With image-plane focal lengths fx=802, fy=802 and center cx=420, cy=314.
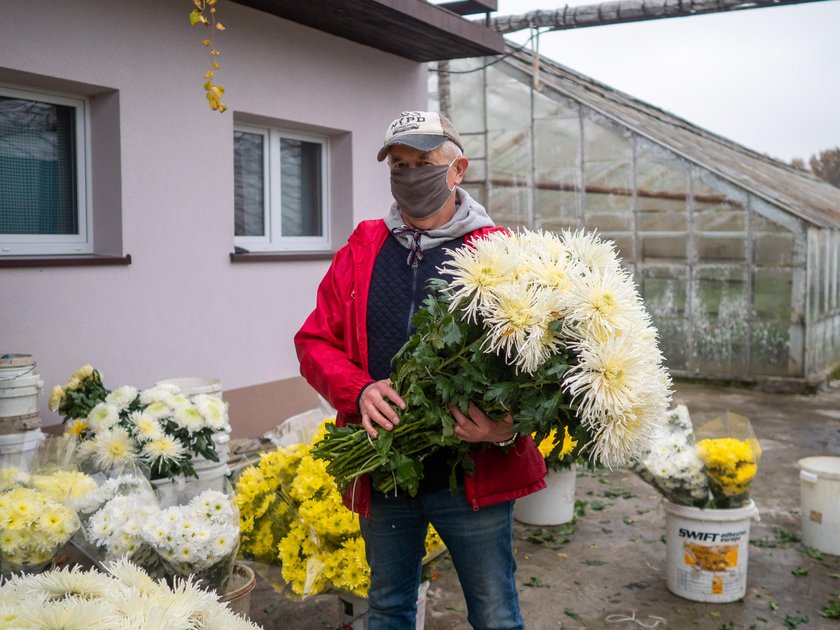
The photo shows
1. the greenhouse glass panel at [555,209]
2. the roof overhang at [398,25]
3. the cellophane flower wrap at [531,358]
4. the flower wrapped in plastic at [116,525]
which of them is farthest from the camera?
the greenhouse glass panel at [555,209]

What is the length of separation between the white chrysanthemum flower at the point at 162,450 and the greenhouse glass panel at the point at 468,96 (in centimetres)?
1063

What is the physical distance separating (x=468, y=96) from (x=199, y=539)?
11.7 m

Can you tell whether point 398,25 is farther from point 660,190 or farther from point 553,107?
point 660,190

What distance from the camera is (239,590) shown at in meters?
2.88

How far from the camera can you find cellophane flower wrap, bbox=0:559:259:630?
140 centimetres

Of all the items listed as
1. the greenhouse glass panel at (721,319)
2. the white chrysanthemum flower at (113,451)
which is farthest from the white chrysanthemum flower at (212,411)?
the greenhouse glass panel at (721,319)

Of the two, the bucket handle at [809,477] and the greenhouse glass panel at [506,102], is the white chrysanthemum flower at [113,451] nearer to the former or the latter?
the bucket handle at [809,477]

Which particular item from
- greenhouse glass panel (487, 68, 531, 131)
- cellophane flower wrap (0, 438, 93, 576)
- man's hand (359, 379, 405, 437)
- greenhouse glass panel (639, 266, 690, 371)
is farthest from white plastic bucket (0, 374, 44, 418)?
greenhouse glass panel (487, 68, 531, 131)

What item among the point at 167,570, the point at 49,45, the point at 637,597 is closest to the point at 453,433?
the point at 167,570

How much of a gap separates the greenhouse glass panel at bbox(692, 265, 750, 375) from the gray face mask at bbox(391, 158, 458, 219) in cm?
1010

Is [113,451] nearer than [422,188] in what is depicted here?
No

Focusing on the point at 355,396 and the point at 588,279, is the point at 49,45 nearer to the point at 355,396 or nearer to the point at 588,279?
the point at 355,396

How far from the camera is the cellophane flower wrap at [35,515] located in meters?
2.43

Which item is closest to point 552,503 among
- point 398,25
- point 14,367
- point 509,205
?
point 14,367
